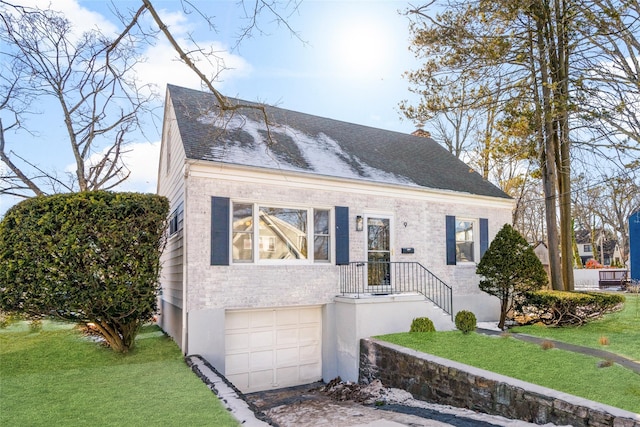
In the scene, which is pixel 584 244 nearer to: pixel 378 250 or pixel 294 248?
pixel 378 250

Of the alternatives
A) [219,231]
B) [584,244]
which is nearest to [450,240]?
[219,231]

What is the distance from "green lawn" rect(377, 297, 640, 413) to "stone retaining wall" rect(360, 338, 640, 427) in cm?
38

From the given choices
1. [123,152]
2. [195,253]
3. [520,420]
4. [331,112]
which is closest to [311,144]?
[331,112]

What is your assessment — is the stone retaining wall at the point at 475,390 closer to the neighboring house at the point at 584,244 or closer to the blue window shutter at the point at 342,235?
the blue window shutter at the point at 342,235

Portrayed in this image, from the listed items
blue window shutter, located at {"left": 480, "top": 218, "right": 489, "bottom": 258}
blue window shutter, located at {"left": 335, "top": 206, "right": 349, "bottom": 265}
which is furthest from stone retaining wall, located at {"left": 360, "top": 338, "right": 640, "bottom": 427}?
blue window shutter, located at {"left": 480, "top": 218, "right": 489, "bottom": 258}

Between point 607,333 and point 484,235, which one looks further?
point 484,235

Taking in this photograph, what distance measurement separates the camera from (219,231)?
888cm

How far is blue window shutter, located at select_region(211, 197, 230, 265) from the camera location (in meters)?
8.82

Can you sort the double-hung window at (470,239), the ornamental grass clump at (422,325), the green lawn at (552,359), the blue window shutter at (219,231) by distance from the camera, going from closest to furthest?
1. the green lawn at (552,359)
2. the blue window shutter at (219,231)
3. the ornamental grass clump at (422,325)
4. the double-hung window at (470,239)

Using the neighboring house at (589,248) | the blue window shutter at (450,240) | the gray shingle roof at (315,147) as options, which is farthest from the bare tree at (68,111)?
the neighboring house at (589,248)

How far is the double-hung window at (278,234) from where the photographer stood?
9328 mm

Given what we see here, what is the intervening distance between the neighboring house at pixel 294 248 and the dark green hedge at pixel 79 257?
1.14 metres

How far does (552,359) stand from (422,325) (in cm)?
290

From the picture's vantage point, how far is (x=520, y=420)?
18.9 feet
